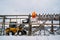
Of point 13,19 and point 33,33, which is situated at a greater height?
point 13,19

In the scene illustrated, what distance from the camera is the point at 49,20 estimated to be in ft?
21.0

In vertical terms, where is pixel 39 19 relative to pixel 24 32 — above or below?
above

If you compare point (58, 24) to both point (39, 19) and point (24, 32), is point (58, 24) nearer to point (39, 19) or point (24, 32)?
point (39, 19)

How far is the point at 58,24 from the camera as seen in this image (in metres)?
6.34

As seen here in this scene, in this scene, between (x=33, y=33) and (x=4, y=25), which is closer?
(x=33, y=33)

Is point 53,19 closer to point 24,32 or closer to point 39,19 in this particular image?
point 39,19

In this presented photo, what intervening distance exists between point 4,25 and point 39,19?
1300 millimetres

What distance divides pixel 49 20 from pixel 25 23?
2.80 ft

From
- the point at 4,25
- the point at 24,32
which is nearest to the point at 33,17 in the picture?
the point at 24,32

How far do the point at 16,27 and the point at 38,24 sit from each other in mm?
819

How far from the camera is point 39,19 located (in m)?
6.35

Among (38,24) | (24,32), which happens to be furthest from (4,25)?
(38,24)

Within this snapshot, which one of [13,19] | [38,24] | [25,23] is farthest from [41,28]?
[13,19]

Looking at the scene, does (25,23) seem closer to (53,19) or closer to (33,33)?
(33,33)
